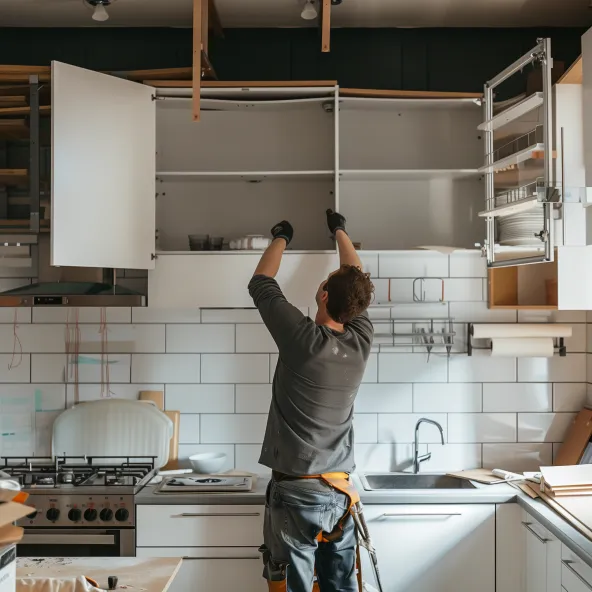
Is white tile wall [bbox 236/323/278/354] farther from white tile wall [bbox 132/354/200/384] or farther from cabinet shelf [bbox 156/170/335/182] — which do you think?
cabinet shelf [bbox 156/170/335/182]

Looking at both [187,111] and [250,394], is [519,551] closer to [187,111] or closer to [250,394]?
[250,394]

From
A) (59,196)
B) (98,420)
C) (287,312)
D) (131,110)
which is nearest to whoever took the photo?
(287,312)

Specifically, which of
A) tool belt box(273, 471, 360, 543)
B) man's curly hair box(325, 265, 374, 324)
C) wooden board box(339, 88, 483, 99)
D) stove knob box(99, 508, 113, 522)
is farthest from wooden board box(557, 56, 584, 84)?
stove knob box(99, 508, 113, 522)

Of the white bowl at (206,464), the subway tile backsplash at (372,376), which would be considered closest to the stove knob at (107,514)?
the white bowl at (206,464)

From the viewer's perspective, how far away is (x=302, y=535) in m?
2.55

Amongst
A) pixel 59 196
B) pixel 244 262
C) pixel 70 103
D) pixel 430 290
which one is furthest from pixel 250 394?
pixel 70 103

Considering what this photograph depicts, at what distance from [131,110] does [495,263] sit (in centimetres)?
166

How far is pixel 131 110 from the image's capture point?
3.11 metres

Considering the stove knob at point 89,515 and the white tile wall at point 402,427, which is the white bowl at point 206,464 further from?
the white tile wall at point 402,427

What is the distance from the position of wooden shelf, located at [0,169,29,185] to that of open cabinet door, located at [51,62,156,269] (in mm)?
265

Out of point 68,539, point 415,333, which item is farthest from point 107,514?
point 415,333

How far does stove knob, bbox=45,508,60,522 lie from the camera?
2.93m

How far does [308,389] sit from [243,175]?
114 centimetres

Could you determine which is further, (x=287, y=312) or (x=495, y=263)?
(x=495, y=263)
